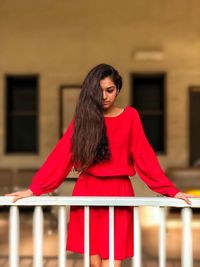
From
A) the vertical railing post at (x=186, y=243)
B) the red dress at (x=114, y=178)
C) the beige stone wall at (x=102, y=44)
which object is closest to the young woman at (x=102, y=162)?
the red dress at (x=114, y=178)

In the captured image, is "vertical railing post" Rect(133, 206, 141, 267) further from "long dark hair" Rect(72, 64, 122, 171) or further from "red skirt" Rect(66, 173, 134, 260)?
"long dark hair" Rect(72, 64, 122, 171)

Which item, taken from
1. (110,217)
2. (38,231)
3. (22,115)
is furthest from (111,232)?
(22,115)

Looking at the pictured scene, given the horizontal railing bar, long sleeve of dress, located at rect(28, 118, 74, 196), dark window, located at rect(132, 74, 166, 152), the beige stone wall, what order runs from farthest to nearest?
dark window, located at rect(132, 74, 166, 152)
the beige stone wall
long sleeve of dress, located at rect(28, 118, 74, 196)
the horizontal railing bar

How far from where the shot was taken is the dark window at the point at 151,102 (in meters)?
9.64

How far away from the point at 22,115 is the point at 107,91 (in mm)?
7218

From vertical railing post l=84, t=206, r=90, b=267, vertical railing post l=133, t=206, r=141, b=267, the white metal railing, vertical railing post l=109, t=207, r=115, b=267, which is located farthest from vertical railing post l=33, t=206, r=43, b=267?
vertical railing post l=133, t=206, r=141, b=267

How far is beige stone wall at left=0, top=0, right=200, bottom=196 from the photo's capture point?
30.6 feet

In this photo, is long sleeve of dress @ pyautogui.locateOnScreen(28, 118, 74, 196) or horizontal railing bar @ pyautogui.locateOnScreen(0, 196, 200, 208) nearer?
horizontal railing bar @ pyautogui.locateOnScreen(0, 196, 200, 208)

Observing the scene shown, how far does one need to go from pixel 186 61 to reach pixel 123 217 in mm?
6980

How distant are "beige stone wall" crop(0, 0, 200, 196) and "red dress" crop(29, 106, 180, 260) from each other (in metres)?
6.65

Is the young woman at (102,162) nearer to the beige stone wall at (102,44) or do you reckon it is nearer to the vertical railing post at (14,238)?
the vertical railing post at (14,238)

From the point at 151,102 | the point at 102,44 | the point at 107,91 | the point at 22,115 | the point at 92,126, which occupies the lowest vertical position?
the point at 92,126

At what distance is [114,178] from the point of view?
267 centimetres

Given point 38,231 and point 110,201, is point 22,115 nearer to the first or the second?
point 38,231
